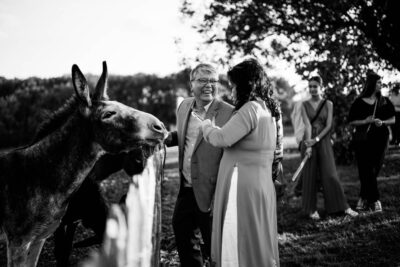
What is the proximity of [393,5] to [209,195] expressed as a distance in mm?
9566

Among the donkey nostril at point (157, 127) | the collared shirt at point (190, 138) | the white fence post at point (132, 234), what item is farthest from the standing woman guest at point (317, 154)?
the white fence post at point (132, 234)

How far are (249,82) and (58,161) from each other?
1.89 m

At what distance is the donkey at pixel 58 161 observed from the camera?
308 centimetres

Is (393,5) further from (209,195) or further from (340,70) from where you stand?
(209,195)

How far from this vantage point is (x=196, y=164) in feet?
12.5

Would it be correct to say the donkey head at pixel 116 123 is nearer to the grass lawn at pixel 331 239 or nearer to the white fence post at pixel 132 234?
the white fence post at pixel 132 234

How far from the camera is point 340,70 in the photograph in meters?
12.0

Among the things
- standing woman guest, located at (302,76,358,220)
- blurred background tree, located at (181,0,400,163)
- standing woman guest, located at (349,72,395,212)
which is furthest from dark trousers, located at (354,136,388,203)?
blurred background tree, located at (181,0,400,163)

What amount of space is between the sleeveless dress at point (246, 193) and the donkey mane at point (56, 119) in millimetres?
1312

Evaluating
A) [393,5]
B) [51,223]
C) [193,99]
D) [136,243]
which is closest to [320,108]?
[193,99]

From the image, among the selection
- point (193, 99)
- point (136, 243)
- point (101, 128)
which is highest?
point (193, 99)

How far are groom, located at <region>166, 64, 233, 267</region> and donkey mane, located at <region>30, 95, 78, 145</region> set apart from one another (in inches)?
44.4

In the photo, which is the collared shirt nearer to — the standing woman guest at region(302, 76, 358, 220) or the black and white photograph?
the black and white photograph

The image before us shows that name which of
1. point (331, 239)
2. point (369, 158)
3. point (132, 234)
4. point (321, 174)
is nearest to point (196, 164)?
point (132, 234)
